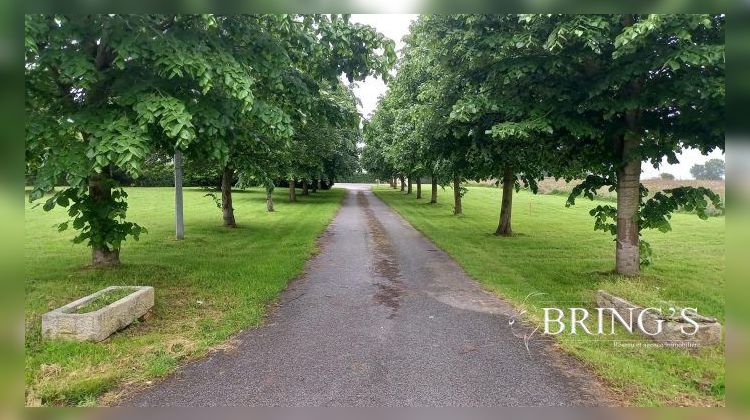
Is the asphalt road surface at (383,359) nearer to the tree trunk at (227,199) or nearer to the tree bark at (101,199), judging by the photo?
the tree bark at (101,199)

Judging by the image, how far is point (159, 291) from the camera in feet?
25.4

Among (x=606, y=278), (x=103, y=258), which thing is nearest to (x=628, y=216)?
(x=606, y=278)

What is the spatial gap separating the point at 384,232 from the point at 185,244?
21.5 feet

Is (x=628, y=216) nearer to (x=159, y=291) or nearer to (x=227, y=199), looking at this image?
(x=159, y=291)

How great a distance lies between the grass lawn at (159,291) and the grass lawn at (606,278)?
405cm

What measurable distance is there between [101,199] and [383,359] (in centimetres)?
614

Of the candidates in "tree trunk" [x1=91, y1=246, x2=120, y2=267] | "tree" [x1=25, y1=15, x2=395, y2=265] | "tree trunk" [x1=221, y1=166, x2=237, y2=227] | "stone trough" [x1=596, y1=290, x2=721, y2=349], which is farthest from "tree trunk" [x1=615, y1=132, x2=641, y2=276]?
"tree trunk" [x1=221, y1=166, x2=237, y2=227]

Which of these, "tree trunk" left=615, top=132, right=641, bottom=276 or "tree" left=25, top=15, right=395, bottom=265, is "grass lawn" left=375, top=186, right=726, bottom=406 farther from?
"tree" left=25, top=15, right=395, bottom=265

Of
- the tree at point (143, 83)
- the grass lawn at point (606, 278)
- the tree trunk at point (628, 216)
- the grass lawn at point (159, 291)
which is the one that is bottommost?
the grass lawn at point (606, 278)

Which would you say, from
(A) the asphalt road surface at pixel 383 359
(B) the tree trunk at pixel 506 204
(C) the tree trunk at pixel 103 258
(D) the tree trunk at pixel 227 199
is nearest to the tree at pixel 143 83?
(C) the tree trunk at pixel 103 258

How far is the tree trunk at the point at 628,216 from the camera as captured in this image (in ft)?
28.4

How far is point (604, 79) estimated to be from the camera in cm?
715

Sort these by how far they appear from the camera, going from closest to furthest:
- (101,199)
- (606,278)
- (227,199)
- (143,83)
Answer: (143,83)
(101,199)
(606,278)
(227,199)
